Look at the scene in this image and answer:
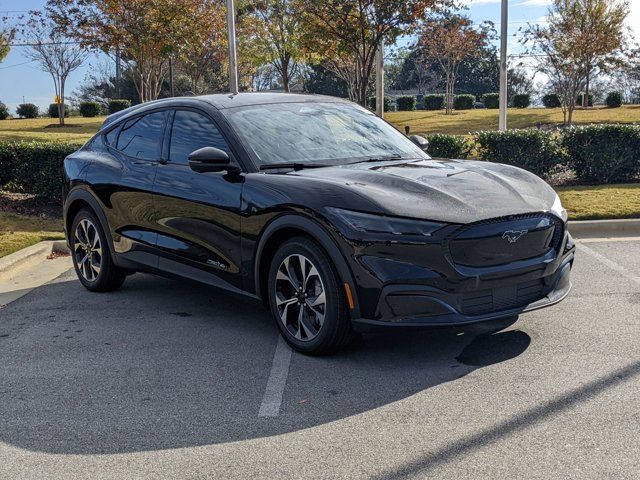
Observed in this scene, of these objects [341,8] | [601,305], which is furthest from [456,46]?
[601,305]

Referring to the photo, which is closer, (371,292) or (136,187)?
(371,292)

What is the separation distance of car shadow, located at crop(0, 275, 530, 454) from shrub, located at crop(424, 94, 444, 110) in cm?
3959

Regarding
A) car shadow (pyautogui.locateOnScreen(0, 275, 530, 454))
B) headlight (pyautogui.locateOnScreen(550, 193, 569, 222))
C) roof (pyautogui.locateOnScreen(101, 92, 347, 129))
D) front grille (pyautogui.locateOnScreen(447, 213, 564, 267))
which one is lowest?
car shadow (pyautogui.locateOnScreen(0, 275, 530, 454))

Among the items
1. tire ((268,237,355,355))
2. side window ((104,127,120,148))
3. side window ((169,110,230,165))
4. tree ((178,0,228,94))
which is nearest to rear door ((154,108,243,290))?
side window ((169,110,230,165))

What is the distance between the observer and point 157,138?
6316 mm

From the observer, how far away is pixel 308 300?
4.89 m

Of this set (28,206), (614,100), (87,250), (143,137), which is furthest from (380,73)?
(614,100)

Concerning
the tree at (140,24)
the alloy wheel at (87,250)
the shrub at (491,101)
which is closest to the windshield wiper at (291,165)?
the alloy wheel at (87,250)

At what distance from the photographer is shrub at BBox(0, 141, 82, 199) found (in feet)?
36.7

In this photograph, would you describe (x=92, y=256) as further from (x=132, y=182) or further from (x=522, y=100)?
(x=522, y=100)

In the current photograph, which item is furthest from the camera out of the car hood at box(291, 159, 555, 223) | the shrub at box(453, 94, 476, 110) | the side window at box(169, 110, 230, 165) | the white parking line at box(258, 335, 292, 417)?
the shrub at box(453, 94, 476, 110)

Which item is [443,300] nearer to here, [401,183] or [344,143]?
[401,183]

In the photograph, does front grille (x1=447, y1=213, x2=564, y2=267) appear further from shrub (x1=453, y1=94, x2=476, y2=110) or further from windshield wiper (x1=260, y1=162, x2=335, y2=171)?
shrub (x1=453, y1=94, x2=476, y2=110)

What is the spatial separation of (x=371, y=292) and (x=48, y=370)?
2.19 metres
